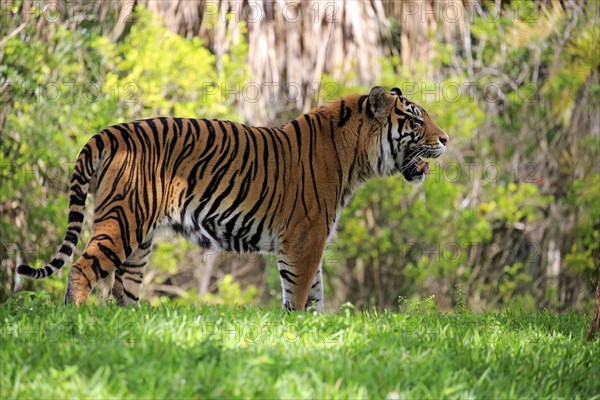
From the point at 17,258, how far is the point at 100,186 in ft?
21.2

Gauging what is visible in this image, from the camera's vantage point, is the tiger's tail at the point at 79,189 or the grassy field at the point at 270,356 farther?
the tiger's tail at the point at 79,189

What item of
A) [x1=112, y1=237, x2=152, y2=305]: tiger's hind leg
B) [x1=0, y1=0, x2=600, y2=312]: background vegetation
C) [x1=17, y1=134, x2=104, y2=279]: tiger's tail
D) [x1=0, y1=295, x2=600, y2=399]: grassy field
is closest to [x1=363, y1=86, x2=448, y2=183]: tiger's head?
[x1=0, y1=295, x2=600, y2=399]: grassy field

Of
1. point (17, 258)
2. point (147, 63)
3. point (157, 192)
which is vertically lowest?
point (17, 258)

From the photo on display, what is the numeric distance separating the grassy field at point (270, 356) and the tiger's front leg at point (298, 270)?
0.66 metres

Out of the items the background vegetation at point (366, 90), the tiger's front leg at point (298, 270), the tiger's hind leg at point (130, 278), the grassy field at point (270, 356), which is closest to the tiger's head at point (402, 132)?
the tiger's front leg at point (298, 270)

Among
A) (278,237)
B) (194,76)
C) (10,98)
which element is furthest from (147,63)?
(278,237)

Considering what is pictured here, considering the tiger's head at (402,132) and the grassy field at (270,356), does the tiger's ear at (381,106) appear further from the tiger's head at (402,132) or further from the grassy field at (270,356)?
the grassy field at (270,356)

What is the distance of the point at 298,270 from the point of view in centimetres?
763

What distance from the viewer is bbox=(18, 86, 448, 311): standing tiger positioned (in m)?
7.16

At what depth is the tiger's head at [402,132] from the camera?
815 cm

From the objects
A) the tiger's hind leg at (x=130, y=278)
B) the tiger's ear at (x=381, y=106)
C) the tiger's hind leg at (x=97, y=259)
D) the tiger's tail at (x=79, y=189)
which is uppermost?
the tiger's ear at (x=381, y=106)

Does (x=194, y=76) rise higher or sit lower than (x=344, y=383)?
higher

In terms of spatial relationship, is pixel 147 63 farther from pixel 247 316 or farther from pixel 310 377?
pixel 310 377

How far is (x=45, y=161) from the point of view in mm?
12797
